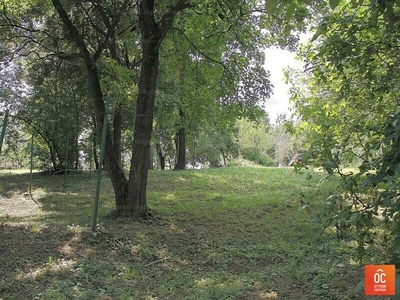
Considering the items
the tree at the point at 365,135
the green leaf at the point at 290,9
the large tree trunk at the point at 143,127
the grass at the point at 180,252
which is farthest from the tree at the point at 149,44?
the green leaf at the point at 290,9

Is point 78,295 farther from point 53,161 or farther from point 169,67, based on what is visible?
point 53,161

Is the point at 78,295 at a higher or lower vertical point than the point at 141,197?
lower

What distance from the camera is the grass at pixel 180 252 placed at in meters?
3.69

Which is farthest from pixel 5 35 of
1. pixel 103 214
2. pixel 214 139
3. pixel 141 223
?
pixel 214 139

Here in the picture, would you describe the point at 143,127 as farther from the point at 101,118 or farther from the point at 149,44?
the point at 149,44

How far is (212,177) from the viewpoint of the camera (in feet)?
42.2

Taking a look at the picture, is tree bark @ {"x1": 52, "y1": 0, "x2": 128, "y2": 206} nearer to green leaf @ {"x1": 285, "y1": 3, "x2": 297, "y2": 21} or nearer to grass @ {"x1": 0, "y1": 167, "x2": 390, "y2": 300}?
grass @ {"x1": 0, "y1": 167, "x2": 390, "y2": 300}

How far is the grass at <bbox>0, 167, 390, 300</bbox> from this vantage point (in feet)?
12.1

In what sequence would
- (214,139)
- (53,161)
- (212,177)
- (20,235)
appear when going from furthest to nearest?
(214,139), (53,161), (212,177), (20,235)

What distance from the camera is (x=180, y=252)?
537 centimetres

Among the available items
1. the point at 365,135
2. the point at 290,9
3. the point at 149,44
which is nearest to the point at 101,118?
the point at 149,44

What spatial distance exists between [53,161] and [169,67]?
7989 millimetres

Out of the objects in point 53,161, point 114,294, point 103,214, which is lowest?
point 114,294

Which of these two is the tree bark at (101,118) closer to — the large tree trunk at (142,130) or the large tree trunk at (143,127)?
the large tree trunk at (142,130)
